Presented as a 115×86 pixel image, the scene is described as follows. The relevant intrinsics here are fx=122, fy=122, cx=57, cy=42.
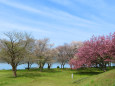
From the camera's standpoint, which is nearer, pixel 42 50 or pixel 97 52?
pixel 97 52

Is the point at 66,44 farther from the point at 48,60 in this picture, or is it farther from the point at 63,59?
the point at 48,60

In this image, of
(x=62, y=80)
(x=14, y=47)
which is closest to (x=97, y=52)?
(x=62, y=80)

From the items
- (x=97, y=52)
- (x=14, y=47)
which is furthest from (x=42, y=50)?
(x=97, y=52)

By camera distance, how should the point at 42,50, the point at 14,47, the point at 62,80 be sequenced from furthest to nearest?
the point at 42,50, the point at 14,47, the point at 62,80

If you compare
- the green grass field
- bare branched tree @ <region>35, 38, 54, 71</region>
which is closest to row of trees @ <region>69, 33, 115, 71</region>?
the green grass field

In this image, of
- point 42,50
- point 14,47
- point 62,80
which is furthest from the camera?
point 42,50

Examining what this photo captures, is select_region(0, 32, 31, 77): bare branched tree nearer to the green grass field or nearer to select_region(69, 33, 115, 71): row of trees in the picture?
the green grass field

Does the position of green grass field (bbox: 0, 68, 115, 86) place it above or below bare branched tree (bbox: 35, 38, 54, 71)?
below

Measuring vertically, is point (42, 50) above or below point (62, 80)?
above

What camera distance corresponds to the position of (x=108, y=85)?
1073cm

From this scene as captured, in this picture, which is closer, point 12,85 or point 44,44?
point 12,85

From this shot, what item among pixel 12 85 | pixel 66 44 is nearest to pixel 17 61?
pixel 12 85

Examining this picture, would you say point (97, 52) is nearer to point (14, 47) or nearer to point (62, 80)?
point (62, 80)

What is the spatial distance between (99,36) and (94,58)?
5696 millimetres
